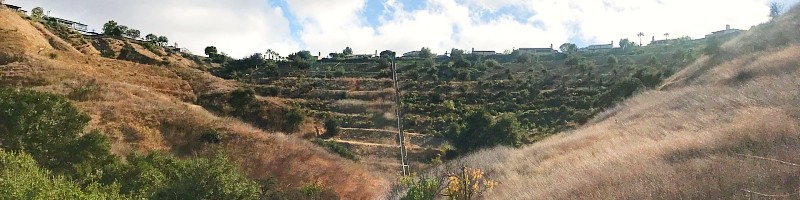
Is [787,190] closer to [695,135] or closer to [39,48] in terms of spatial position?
[695,135]

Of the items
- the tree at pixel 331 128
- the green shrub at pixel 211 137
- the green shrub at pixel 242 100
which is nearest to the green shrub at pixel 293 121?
the tree at pixel 331 128

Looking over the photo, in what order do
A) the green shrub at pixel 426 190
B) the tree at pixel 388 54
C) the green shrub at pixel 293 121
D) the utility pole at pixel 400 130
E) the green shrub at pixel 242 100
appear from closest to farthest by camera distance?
the green shrub at pixel 426 190 → the utility pole at pixel 400 130 → the green shrub at pixel 293 121 → the green shrub at pixel 242 100 → the tree at pixel 388 54

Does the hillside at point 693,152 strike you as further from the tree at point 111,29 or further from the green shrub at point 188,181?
the tree at point 111,29

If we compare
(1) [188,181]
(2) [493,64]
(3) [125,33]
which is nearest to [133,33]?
(3) [125,33]

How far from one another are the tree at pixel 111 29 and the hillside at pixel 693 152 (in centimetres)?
4734

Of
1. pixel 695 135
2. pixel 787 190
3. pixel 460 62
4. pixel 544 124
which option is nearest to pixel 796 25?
pixel 544 124

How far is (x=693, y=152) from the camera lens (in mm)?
11008

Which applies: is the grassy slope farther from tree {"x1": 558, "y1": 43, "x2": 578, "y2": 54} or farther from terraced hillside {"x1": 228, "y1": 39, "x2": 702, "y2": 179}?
tree {"x1": 558, "y1": 43, "x2": 578, "y2": 54}

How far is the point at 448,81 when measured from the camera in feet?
167

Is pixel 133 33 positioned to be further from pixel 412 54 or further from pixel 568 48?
pixel 568 48

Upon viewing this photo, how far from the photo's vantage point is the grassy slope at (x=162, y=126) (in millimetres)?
28828

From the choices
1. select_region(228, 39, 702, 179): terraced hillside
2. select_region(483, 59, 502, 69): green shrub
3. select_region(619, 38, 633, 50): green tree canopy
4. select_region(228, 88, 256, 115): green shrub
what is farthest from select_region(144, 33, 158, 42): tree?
select_region(619, 38, 633, 50): green tree canopy

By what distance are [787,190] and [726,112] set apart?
7.97 m

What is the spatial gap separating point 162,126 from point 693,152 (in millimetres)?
27884
